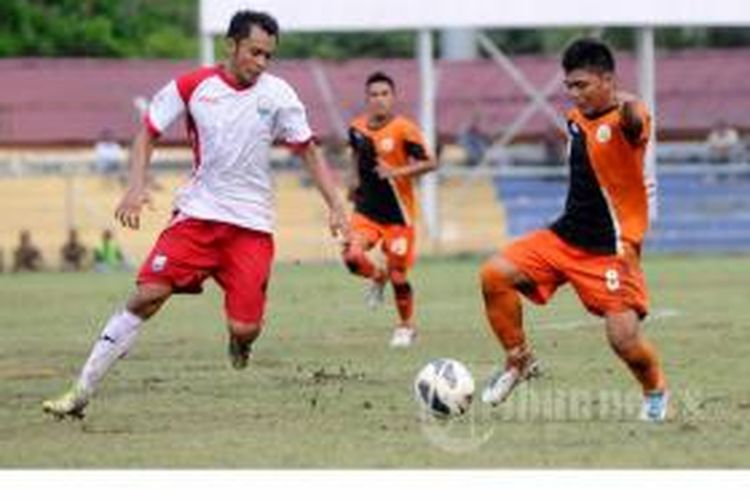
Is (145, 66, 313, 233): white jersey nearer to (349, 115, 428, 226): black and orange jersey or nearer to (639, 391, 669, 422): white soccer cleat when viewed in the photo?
(639, 391, 669, 422): white soccer cleat

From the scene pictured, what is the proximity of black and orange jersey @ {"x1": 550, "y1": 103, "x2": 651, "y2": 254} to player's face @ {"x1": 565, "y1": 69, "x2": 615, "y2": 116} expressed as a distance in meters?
0.10

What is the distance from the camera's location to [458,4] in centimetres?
3650

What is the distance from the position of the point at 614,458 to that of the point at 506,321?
2.12 meters

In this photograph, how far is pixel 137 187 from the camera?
42.5 ft

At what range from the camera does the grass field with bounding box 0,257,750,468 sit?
11539 millimetres

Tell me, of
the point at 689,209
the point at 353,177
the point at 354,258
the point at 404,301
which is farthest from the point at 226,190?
the point at 689,209

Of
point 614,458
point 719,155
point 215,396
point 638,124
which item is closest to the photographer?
point 614,458

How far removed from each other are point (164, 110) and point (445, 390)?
2.10m

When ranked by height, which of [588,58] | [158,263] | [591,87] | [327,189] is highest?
[588,58]

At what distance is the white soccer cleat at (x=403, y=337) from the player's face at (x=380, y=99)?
1.89 meters

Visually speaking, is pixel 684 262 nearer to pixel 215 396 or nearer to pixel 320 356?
pixel 320 356

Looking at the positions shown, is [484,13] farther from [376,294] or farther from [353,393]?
[353,393]
